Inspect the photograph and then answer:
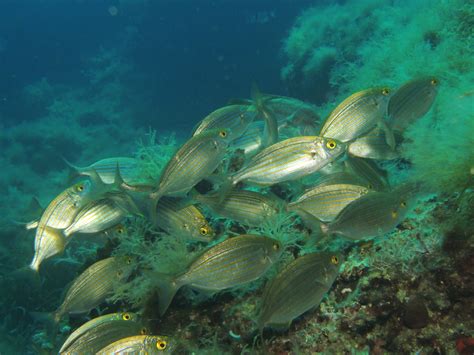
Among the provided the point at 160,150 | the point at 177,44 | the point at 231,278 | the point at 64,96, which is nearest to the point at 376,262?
the point at 231,278

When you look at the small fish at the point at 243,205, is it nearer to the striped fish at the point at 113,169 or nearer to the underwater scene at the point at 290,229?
the underwater scene at the point at 290,229

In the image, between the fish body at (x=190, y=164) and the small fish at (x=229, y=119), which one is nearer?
the fish body at (x=190, y=164)

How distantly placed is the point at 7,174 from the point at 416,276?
23079mm

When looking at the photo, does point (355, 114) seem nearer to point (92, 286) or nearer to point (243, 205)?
point (243, 205)

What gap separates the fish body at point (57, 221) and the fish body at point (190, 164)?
1048mm

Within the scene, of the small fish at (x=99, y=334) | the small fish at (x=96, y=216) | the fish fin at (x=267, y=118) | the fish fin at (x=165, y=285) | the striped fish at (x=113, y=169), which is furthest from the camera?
the striped fish at (x=113, y=169)

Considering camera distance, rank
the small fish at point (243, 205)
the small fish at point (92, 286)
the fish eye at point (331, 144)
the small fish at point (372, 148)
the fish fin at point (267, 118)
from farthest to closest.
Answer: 1. the fish fin at point (267, 118)
2. the small fish at point (372, 148)
3. the small fish at point (92, 286)
4. the small fish at point (243, 205)
5. the fish eye at point (331, 144)

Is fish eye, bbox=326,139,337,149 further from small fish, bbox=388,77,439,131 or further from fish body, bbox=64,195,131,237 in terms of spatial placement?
fish body, bbox=64,195,131,237

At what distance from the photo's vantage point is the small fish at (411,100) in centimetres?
408

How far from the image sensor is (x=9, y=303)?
355 inches

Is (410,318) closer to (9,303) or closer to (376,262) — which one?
(376,262)

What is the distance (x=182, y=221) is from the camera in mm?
3688

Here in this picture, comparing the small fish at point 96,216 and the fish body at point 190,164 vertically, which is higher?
the fish body at point 190,164

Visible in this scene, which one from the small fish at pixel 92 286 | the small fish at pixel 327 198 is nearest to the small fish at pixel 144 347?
the small fish at pixel 92 286
